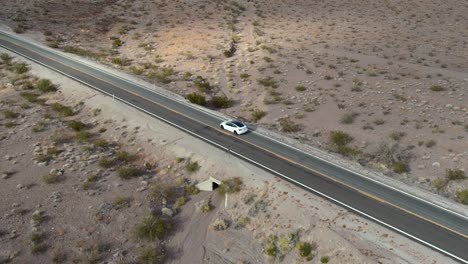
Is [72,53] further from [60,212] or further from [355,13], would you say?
Result: [355,13]

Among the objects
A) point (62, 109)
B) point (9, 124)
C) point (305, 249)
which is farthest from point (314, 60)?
point (9, 124)

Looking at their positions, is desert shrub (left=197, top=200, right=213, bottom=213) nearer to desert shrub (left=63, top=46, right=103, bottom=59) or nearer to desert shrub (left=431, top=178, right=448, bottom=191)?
desert shrub (left=431, top=178, right=448, bottom=191)

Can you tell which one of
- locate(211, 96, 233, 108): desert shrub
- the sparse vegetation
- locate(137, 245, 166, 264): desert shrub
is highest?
the sparse vegetation

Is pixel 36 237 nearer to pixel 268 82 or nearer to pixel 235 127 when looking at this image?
pixel 235 127

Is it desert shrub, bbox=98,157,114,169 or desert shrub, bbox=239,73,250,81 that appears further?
desert shrub, bbox=239,73,250,81

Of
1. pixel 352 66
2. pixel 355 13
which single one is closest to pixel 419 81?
pixel 352 66

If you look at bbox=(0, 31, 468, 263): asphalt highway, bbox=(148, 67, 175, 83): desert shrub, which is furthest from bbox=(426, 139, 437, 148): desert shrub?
bbox=(148, 67, 175, 83): desert shrub
